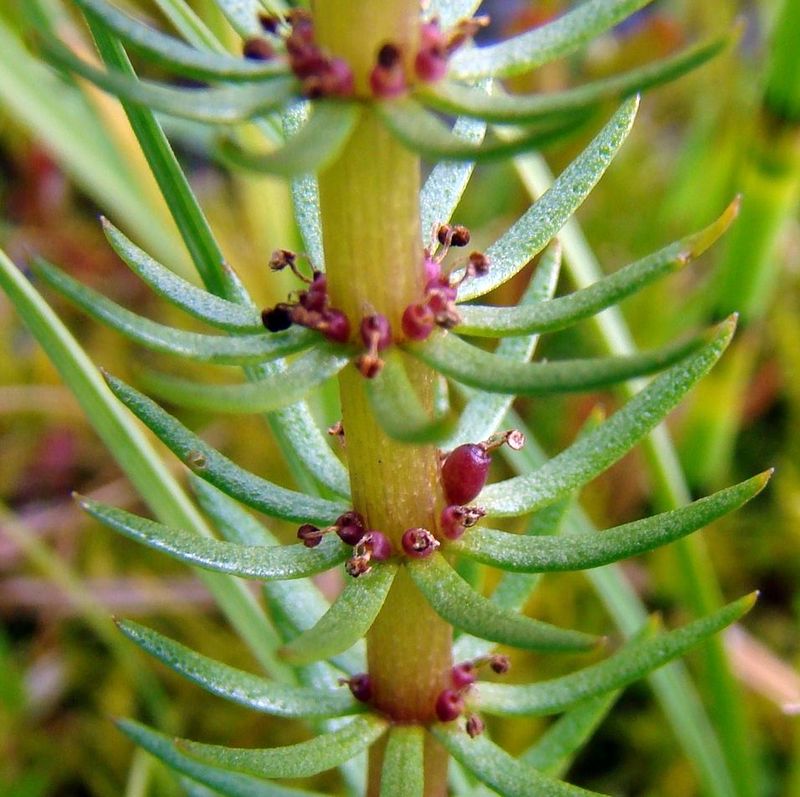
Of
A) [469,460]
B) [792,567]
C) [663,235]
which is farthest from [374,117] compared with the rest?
[663,235]

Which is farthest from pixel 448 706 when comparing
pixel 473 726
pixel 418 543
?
pixel 418 543

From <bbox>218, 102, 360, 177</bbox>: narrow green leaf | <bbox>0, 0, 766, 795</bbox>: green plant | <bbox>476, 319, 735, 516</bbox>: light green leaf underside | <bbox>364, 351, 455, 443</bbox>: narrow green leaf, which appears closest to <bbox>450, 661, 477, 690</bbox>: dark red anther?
<bbox>0, 0, 766, 795</bbox>: green plant

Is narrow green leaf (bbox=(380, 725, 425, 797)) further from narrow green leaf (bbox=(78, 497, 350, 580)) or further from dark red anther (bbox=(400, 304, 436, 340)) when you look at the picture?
dark red anther (bbox=(400, 304, 436, 340))

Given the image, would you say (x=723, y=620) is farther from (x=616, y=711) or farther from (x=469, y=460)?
(x=616, y=711)

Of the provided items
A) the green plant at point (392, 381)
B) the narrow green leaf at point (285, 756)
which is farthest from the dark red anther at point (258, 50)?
the narrow green leaf at point (285, 756)

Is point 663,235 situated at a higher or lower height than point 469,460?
higher

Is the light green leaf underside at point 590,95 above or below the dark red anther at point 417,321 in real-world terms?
below

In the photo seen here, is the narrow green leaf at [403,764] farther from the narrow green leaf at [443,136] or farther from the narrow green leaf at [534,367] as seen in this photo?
the narrow green leaf at [443,136]
